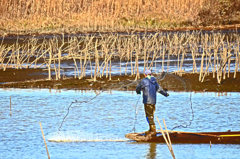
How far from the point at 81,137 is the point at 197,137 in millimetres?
3054

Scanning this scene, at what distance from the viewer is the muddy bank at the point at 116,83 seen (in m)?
22.1

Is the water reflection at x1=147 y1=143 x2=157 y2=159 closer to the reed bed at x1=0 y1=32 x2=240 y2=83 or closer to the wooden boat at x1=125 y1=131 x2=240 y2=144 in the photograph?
the wooden boat at x1=125 y1=131 x2=240 y2=144

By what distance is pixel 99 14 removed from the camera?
201 ft

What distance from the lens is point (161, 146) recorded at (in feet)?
40.3

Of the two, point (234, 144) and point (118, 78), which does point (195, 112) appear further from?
point (118, 78)

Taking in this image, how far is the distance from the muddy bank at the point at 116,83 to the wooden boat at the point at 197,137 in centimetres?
821

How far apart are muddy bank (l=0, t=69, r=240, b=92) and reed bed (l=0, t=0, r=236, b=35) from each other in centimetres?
2666

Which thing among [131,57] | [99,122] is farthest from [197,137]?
[131,57]

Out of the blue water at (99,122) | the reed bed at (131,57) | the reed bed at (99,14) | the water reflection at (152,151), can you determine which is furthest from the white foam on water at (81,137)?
the reed bed at (99,14)

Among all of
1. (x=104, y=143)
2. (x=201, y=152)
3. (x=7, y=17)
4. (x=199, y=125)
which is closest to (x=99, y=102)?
(x=199, y=125)

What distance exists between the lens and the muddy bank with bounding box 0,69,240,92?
22.1m

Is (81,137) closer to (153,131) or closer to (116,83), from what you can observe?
(153,131)

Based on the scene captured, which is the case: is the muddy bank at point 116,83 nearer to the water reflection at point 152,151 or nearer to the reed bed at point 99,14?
the water reflection at point 152,151

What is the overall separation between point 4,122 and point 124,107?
4447mm
